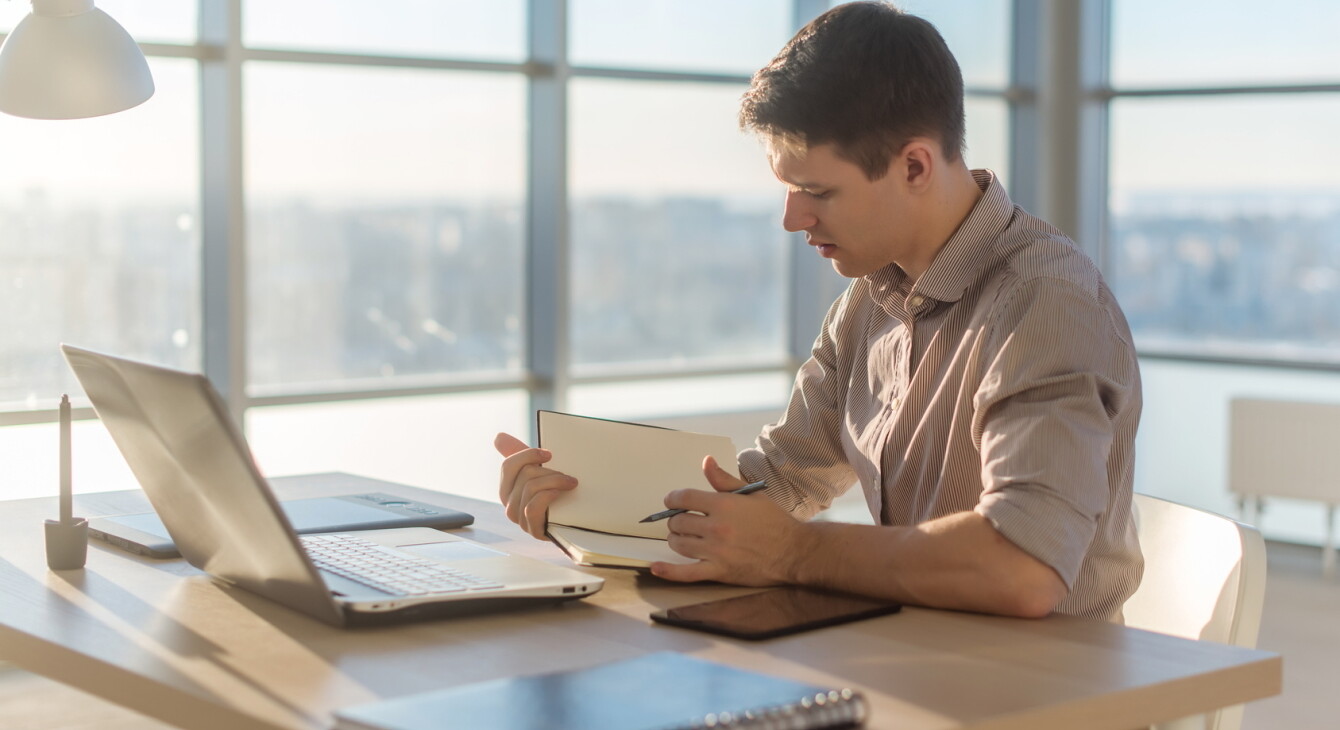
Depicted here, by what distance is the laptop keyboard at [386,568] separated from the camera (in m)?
1.46

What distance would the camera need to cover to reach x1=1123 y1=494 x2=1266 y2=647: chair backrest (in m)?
1.60

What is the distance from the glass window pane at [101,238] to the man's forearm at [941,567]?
3.43 meters

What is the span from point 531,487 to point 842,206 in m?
0.53

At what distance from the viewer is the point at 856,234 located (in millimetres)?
1862

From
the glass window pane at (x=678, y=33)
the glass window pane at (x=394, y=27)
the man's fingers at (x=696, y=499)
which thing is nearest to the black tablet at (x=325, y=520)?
the man's fingers at (x=696, y=499)

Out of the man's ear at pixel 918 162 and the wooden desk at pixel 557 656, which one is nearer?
the wooden desk at pixel 557 656

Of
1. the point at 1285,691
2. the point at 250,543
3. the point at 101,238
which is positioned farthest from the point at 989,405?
the point at 101,238

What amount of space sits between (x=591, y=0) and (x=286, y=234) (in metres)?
1.49

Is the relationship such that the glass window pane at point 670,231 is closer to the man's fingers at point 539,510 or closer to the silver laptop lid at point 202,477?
the man's fingers at point 539,510

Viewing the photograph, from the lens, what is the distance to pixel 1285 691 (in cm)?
409

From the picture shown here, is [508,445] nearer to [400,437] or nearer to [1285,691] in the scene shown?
[1285,691]

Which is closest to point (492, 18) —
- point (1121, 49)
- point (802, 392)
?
point (1121, 49)

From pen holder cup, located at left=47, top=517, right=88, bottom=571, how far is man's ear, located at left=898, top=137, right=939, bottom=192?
1074 millimetres

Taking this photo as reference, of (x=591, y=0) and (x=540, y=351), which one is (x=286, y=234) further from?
(x=591, y=0)
